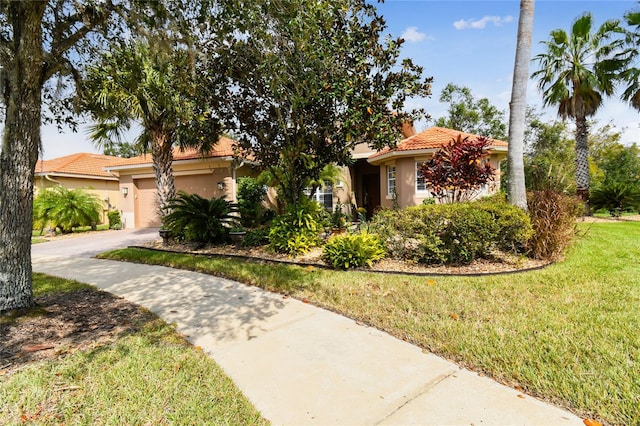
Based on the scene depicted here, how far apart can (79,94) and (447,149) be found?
9.01 metres

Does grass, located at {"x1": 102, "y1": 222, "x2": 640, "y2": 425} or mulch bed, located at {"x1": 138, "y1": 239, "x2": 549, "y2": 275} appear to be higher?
mulch bed, located at {"x1": 138, "y1": 239, "x2": 549, "y2": 275}

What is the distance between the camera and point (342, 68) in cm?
735

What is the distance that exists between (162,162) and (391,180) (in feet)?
31.9

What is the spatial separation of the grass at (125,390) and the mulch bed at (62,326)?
0.84 ft

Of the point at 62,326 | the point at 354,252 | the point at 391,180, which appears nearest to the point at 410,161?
the point at 391,180

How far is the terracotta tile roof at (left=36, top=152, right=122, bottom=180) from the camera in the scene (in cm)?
1932

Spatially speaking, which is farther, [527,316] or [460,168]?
[460,168]

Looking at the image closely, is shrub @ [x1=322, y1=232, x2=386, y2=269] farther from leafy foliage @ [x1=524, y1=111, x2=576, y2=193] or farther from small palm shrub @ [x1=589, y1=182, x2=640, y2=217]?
leafy foliage @ [x1=524, y1=111, x2=576, y2=193]

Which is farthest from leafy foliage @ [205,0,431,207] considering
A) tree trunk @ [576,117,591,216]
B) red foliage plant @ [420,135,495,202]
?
tree trunk @ [576,117,591,216]

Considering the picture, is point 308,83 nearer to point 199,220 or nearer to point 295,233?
point 295,233

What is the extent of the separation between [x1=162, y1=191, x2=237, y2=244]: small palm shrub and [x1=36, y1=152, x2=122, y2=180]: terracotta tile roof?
1265 cm

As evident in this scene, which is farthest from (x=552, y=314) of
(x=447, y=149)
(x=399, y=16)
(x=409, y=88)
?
(x=399, y=16)

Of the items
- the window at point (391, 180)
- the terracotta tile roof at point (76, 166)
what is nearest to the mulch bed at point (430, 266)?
the window at point (391, 180)

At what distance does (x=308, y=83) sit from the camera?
6.13m
